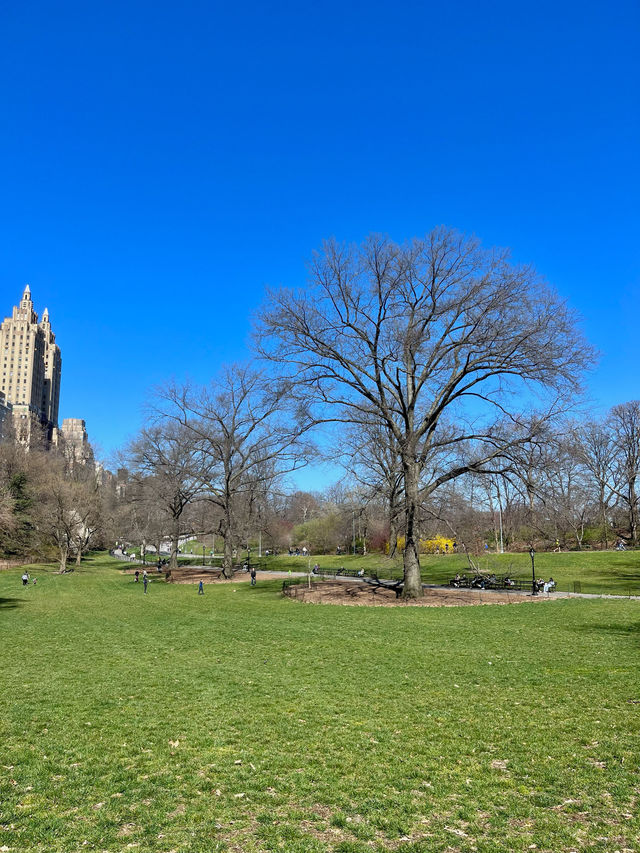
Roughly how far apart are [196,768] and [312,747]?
1513 mm

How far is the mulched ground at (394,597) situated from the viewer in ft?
85.7

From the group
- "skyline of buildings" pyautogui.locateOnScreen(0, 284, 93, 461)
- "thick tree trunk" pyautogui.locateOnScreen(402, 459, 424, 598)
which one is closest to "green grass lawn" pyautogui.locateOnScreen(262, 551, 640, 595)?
"thick tree trunk" pyautogui.locateOnScreen(402, 459, 424, 598)

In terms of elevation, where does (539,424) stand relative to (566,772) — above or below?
above

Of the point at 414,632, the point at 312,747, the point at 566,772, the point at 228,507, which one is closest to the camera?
the point at 566,772

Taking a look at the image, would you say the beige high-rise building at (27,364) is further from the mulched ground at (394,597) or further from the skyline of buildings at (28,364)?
the mulched ground at (394,597)

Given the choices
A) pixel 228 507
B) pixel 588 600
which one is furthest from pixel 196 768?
pixel 228 507

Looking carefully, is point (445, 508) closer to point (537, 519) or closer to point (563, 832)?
point (537, 519)

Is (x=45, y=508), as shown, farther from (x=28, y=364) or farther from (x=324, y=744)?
(x=28, y=364)

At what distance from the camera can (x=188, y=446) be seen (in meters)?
46.5

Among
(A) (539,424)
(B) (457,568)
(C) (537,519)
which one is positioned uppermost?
(A) (539,424)

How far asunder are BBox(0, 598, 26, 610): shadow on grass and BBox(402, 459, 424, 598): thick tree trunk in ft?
61.3

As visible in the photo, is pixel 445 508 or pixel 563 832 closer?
pixel 563 832

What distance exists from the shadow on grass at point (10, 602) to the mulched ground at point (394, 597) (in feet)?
44.9

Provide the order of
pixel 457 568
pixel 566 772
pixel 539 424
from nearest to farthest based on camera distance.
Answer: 1. pixel 566 772
2. pixel 539 424
3. pixel 457 568
